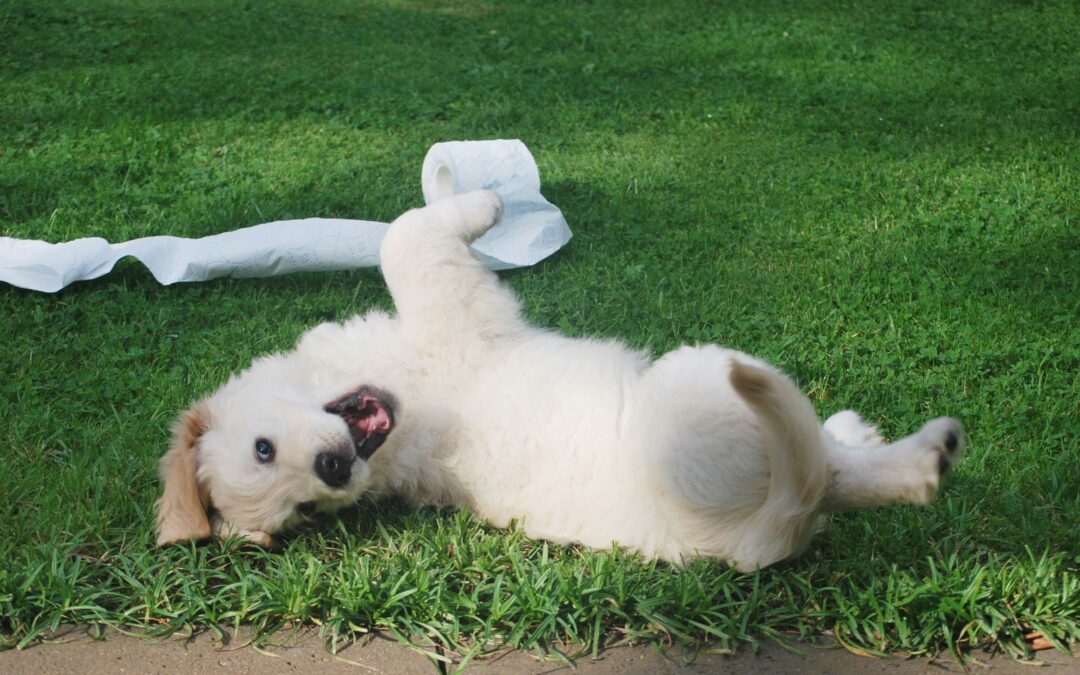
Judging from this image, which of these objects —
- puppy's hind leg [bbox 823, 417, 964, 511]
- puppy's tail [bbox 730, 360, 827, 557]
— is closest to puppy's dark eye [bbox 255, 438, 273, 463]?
puppy's tail [bbox 730, 360, 827, 557]

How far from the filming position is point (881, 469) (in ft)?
8.21

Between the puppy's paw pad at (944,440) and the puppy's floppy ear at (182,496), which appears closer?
the puppy's paw pad at (944,440)

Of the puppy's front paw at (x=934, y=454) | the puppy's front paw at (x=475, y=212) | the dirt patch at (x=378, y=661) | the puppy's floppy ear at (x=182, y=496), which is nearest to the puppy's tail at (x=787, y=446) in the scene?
the puppy's front paw at (x=934, y=454)

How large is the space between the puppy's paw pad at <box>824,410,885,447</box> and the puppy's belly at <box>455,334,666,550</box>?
2.28ft

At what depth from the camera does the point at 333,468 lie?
2914 mm

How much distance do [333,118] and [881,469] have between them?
4522 mm

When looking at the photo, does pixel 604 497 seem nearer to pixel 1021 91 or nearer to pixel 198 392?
pixel 198 392

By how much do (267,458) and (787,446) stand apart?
1482 mm

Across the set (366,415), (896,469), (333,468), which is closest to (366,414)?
(366,415)

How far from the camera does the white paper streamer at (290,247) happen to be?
431 centimetres

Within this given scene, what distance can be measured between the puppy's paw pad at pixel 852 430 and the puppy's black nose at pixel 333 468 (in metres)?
1.48

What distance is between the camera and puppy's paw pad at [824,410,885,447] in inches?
127

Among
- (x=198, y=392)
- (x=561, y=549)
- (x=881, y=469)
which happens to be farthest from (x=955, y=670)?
(x=198, y=392)

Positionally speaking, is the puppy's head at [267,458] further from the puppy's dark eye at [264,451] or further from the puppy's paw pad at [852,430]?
the puppy's paw pad at [852,430]
